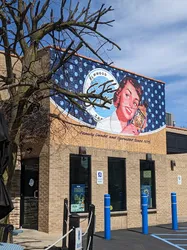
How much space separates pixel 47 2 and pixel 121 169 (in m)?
8.22

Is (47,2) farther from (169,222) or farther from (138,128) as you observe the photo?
(169,222)

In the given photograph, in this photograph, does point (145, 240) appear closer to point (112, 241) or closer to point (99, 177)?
point (112, 241)

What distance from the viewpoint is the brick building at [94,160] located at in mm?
12516

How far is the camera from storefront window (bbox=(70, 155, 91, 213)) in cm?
1302

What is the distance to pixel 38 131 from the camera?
12328mm

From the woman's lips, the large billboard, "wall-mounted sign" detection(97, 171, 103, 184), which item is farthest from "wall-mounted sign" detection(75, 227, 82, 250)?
the woman's lips

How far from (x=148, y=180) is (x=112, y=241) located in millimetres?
5104

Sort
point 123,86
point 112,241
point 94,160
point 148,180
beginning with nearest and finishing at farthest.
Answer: point 112,241
point 94,160
point 123,86
point 148,180

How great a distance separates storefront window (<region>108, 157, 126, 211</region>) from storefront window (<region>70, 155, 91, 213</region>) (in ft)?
3.65

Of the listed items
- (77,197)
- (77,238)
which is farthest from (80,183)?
(77,238)

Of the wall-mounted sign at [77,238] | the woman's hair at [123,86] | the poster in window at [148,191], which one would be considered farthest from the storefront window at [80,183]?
the wall-mounted sign at [77,238]

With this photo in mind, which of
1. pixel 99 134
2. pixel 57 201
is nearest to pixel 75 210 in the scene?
pixel 57 201

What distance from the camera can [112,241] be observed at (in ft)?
36.9

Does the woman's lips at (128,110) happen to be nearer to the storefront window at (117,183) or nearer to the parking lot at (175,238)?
the storefront window at (117,183)
